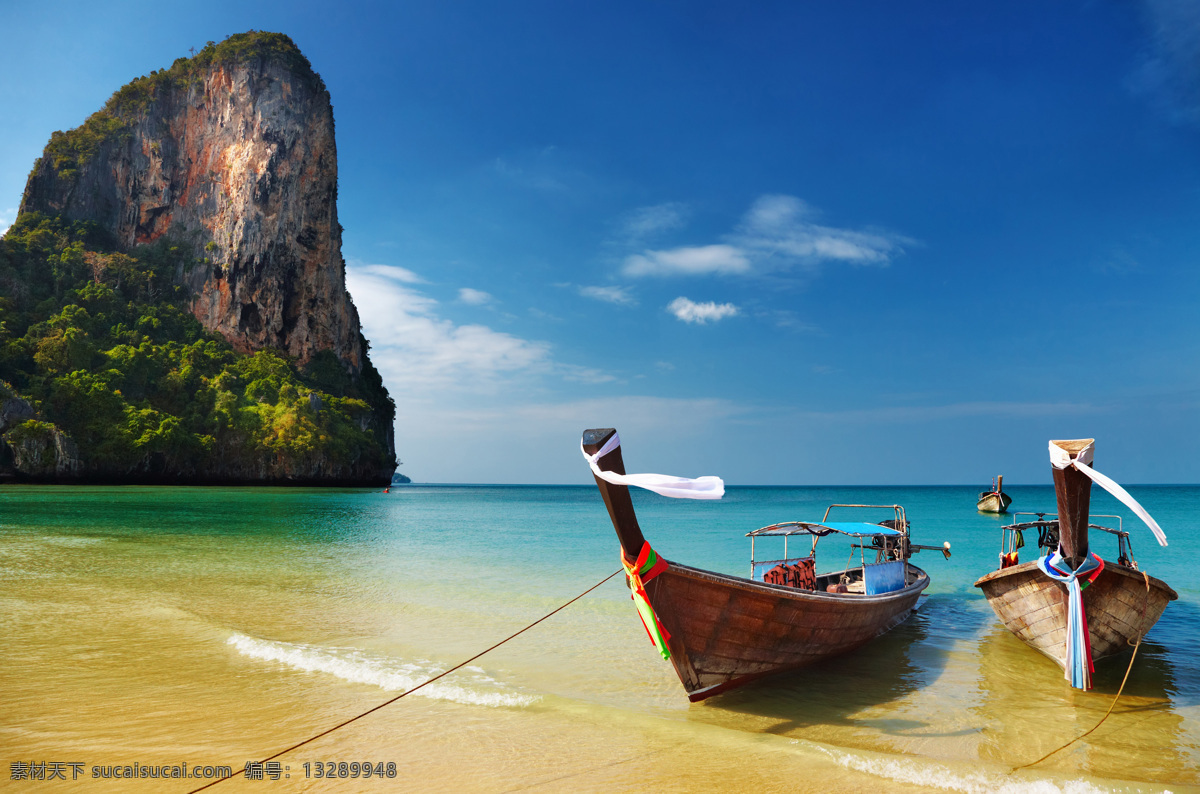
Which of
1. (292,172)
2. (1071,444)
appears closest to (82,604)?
(1071,444)

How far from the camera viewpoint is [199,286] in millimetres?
75312

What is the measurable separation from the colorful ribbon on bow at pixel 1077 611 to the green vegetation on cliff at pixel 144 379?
64.3 metres

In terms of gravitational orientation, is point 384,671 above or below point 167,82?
below

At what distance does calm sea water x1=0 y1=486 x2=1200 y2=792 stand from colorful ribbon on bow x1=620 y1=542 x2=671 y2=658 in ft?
3.27

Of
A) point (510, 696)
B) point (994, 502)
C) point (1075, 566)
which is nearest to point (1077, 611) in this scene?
point (1075, 566)

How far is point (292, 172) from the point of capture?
78.2m

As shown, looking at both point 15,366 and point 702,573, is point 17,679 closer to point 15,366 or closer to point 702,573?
point 702,573

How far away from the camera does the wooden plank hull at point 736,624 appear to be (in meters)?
6.14

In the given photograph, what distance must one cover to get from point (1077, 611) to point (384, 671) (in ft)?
27.5

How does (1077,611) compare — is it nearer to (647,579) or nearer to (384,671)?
(647,579)

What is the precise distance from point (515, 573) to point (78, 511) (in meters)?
24.2

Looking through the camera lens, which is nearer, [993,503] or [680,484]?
[680,484]

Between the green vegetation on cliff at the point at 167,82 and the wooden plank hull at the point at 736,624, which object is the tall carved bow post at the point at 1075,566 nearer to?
the wooden plank hull at the point at 736,624

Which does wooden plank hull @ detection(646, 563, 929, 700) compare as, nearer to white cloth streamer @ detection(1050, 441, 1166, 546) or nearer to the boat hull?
white cloth streamer @ detection(1050, 441, 1166, 546)
